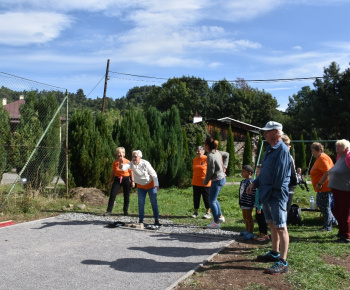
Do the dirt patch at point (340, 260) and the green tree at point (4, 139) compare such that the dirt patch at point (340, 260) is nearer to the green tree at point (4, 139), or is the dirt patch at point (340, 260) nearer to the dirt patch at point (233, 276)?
the dirt patch at point (233, 276)

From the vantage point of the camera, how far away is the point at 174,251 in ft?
20.3

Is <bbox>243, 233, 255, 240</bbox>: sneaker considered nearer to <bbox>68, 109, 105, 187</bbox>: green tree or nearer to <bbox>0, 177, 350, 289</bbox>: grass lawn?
<bbox>0, 177, 350, 289</bbox>: grass lawn

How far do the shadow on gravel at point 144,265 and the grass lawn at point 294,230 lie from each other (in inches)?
47.9

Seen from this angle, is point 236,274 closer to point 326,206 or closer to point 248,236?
point 248,236

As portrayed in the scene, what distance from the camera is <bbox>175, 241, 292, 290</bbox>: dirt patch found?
→ 4539mm

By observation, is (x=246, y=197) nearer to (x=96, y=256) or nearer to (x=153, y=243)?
(x=153, y=243)

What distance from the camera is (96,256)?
19.2ft

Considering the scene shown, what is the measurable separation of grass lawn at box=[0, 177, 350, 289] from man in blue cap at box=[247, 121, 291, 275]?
0.32m

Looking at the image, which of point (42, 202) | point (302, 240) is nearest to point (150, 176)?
point (302, 240)

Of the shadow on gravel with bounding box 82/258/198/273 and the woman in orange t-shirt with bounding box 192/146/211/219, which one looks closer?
the shadow on gravel with bounding box 82/258/198/273

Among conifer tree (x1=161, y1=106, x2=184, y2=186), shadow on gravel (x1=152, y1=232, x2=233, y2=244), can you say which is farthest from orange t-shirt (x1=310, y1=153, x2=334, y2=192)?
conifer tree (x1=161, y1=106, x2=184, y2=186)

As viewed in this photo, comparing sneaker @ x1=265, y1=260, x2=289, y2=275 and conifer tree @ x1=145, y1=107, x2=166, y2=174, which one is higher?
conifer tree @ x1=145, y1=107, x2=166, y2=174

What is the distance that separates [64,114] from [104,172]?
275 cm

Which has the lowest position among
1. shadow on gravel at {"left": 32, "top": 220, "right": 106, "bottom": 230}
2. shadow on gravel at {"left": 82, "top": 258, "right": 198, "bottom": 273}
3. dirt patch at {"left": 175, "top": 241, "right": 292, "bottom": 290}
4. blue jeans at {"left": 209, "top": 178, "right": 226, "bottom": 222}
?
shadow on gravel at {"left": 32, "top": 220, "right": 106, "bottom": 230}
